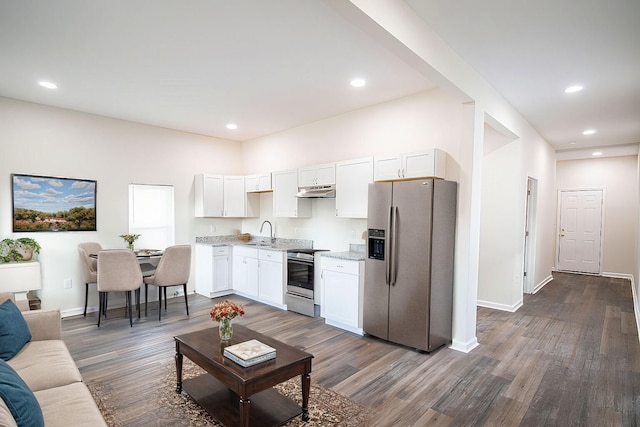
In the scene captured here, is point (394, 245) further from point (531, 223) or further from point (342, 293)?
point (531, 223)

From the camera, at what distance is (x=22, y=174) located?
4266 millimetres

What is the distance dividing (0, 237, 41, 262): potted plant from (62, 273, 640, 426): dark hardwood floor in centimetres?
100

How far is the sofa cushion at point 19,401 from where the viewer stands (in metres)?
1.34

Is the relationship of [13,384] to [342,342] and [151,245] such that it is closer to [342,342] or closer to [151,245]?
[342,342]

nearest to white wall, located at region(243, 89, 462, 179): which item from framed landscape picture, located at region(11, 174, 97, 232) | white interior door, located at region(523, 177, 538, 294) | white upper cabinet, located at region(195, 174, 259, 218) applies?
white upper cabinet, located at region(195, 174, 259, 218)

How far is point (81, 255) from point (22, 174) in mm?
1234

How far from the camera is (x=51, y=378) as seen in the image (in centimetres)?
200

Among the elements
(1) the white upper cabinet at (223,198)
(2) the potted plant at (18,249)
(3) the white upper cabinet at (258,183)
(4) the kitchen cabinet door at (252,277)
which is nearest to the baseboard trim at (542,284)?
(4) the kitchen cabinet door at (252,277)

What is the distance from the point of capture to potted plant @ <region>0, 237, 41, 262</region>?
402 centimetres

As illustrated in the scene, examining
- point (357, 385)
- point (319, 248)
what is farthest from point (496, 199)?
point (357, 385)

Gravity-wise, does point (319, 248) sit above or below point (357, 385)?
above

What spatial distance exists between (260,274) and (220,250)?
0.91m

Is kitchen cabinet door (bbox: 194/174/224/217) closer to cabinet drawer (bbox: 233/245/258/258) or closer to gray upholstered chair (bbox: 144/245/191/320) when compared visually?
cabinet drawer (bbox: 233/245/258/258)

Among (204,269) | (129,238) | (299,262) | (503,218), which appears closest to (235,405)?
(299,262)
